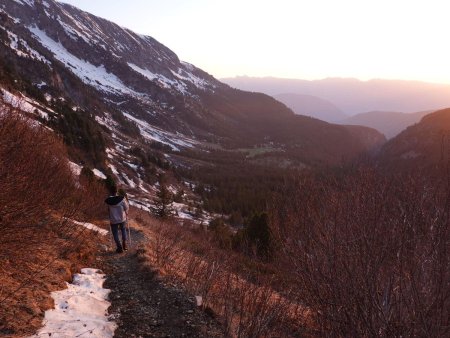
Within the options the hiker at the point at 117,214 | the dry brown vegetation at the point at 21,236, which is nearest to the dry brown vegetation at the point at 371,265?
the dry brown vegetation at the point at 21,236

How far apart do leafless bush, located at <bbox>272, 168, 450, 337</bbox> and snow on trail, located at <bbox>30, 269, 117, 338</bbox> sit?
10.6ft

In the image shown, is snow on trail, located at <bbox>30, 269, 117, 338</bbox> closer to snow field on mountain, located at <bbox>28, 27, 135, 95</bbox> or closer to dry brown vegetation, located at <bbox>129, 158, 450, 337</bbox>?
dry brown vegetation, located at <bbox>129, 158, 450, 337</bbox>

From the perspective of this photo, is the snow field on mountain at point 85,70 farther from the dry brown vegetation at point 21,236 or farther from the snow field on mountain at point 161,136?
the dry brown vegetation at point 21,236

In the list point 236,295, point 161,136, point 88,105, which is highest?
point 236,295

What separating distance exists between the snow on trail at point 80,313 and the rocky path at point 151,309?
0.67 feet

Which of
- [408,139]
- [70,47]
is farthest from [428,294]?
[70,47]

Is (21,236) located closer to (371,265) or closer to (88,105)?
(371,265)

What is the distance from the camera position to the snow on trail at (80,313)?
6.24 m

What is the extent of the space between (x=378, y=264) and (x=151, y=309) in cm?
486

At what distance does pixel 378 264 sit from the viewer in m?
4.55

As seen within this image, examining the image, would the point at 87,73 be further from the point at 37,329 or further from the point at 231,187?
the point at 37,329

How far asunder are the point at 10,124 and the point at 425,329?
21.4ft

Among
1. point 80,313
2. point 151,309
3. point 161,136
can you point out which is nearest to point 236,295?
point 151,309

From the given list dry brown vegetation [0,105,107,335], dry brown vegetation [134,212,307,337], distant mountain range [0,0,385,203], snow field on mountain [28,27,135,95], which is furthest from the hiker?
snow field on mountain [28,27,135,95]
